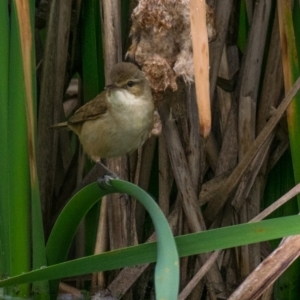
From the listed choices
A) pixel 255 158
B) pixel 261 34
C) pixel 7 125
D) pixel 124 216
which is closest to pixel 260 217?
pixel 255 158

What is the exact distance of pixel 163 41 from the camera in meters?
1.77

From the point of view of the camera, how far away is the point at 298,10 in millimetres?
1978

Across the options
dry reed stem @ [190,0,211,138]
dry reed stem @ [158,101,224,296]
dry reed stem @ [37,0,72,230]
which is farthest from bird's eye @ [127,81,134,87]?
dry reed stem @ [190,0,211,138]

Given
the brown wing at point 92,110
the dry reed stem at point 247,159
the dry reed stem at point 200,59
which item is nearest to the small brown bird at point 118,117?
the brown wing at point 92,110

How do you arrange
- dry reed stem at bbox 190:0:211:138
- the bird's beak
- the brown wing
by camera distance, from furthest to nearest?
the brown wing, the bird's beak, dry reed stem at bbox 190:0:211:138

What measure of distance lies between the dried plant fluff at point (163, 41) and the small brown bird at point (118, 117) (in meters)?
0.17

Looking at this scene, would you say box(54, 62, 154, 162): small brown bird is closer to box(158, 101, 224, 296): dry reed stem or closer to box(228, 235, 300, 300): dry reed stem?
box(158, 101, 224, 296): dry reed stem

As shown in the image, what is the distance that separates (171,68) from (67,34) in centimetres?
49

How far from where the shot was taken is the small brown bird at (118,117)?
6.64ft

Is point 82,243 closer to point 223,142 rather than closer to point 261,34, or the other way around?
point 223,142

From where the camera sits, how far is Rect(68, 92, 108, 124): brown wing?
2.12m

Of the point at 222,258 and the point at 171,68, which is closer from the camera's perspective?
the point at 171,68

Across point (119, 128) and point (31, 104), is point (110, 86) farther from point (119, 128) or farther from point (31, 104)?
point (31, 104)

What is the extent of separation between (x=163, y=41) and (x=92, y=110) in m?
0.45
